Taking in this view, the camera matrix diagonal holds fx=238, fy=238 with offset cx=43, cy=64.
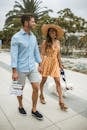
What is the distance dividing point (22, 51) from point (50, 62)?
0.90 metres

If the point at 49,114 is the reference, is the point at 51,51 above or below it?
above

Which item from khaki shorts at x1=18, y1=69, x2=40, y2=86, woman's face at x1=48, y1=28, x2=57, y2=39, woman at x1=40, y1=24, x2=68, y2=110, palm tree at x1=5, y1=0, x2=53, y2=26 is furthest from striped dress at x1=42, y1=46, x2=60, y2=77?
palm tree at x1=5, y1=0, x2=53, y2=26

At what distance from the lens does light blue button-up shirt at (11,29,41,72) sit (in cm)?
350

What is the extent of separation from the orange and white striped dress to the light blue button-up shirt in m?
0.65

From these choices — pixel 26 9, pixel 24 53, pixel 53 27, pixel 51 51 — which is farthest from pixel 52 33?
pixel 26 9

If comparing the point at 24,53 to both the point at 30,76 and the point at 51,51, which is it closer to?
the point at 30,76

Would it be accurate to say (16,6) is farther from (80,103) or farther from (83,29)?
(80,103)

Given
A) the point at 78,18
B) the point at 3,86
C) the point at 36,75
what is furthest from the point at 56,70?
the point at 78,18

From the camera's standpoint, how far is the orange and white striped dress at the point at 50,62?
14.1ft

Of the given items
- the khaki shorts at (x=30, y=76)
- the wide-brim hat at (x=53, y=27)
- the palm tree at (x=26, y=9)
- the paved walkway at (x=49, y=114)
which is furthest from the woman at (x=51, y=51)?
the palm tree at (x=26, y=9)

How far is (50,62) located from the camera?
4332 millimetres

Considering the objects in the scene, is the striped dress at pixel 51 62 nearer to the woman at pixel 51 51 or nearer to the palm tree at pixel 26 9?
the woman at pixel 51 51

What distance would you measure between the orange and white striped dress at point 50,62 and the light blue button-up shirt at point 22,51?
0.65m

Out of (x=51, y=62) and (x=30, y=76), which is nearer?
(x=30, y=76)
